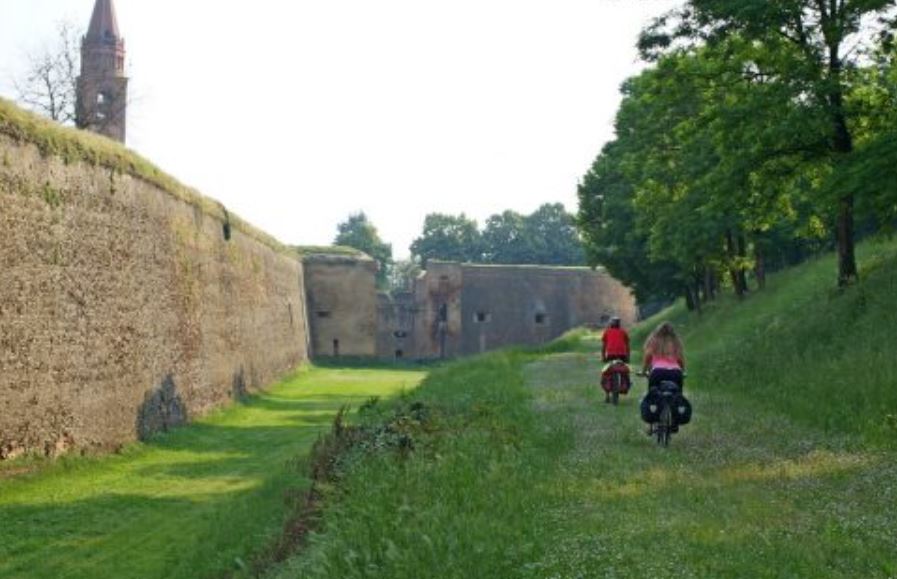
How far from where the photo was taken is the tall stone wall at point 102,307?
15.7m

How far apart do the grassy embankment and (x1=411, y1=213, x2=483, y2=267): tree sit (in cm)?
Result: 9361

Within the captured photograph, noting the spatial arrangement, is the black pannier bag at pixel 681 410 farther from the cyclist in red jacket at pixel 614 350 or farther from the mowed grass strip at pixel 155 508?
the cyclist in red jacket at pixel 614 350

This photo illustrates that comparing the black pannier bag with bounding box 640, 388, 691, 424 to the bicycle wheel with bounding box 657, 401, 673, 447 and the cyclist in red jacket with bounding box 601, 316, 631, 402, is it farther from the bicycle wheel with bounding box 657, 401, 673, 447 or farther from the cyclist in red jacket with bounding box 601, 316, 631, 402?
the cyclist in red jacket with bounding box 601, 316, 631, 402

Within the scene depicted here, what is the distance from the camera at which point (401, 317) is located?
70562 millimetres

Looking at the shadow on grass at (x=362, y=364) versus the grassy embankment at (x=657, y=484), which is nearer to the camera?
the grassy embankment at (x=657, y=484)

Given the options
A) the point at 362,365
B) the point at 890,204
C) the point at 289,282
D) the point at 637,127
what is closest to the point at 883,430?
the point at 890,204

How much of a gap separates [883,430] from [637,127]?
2614 cm

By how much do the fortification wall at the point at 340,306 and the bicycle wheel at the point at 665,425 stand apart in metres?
48.9

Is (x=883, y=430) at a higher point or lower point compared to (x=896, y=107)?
lower

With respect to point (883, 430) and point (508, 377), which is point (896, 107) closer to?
point (883, 430)

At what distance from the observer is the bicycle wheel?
1131cm

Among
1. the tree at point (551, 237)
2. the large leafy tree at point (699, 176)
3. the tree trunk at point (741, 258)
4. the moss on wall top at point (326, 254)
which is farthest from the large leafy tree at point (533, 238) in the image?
the tree trunk at point (741, 258)

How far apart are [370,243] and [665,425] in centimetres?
A: 10605

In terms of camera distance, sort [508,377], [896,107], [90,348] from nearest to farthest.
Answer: [896,107], [90,348], [508,377]
